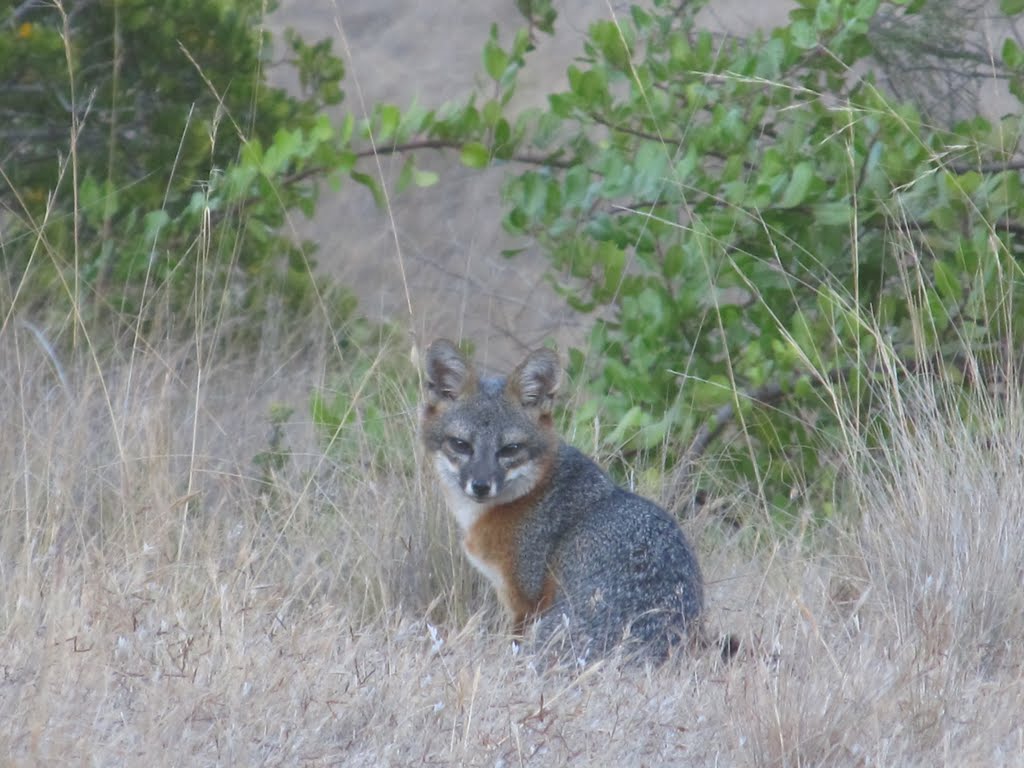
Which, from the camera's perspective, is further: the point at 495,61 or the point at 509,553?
the point at 495,61

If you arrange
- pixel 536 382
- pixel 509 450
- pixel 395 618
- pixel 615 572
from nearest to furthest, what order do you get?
pixel 615 572
pixel 395 618
pixel 509 450
pixel 536 382

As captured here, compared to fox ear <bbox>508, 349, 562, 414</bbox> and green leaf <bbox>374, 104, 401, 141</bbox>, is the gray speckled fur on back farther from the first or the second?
green leaf <bbox>374, 104, 401, 141</bbox>

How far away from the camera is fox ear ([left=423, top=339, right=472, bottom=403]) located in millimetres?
5062

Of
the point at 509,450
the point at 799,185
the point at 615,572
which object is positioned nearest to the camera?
the point at 615,572

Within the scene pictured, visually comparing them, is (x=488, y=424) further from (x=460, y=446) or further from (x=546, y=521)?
(x=546, y=521)

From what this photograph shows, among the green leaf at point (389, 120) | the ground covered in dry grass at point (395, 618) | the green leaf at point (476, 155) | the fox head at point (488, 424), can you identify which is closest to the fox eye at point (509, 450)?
the fox head at point (488, 424)

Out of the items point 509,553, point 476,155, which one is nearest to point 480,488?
point 509,553

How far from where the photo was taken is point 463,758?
329cm

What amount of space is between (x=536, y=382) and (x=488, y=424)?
0.24 meters

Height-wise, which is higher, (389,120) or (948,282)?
(389,120)

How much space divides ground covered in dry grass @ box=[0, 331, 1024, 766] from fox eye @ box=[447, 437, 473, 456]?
35cm

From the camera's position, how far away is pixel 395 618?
477 cm

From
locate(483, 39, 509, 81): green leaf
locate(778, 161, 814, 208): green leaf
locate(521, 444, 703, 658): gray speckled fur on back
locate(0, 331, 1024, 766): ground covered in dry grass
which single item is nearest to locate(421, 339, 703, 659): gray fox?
locate(521, 444, 703, 658): gray speckled fur on back

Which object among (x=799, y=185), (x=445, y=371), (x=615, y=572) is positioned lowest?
(x=615, y=572)
